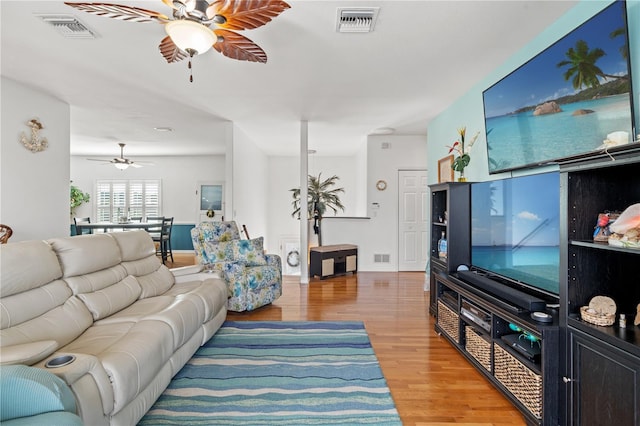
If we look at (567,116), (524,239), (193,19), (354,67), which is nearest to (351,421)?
(524,239)

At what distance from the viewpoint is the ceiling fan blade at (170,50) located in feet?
8.02

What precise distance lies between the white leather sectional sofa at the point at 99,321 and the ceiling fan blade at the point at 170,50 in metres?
1.58

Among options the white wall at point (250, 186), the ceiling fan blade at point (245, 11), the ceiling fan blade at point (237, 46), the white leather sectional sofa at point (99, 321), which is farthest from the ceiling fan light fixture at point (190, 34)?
the white wall at point (250, 186)

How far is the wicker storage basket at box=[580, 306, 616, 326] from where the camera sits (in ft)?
4.98

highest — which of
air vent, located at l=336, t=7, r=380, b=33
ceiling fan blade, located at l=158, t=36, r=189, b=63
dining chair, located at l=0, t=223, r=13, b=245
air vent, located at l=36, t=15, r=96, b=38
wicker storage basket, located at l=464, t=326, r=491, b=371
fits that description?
air vent, located at l=36, t=15, r=96, b=38

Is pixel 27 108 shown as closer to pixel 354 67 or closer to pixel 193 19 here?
pixel 193 19

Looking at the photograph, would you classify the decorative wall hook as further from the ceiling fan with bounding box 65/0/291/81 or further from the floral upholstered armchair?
the ceiling fan with bounding box 65/0/291/81

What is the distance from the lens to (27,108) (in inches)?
A: 152

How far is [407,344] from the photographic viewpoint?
295 centimetres

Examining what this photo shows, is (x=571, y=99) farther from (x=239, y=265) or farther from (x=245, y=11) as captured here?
(x=239, y=265)

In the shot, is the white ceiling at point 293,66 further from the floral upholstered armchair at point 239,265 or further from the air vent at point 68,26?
the floral upholstered armchair at point 239,265

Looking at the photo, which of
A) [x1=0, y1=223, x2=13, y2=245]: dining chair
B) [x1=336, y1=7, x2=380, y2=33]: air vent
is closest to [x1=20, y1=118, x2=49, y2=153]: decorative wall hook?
[x1=0, y1=223, x2=13, y2=245]: dining chair

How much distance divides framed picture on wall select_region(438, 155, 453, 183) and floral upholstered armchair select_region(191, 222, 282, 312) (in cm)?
261

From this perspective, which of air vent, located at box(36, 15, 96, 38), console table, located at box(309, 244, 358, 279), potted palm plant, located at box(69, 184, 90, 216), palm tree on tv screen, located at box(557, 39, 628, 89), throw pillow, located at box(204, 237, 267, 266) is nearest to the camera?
palm tree on tv screen, located at box(557, 39, 628, 89)
